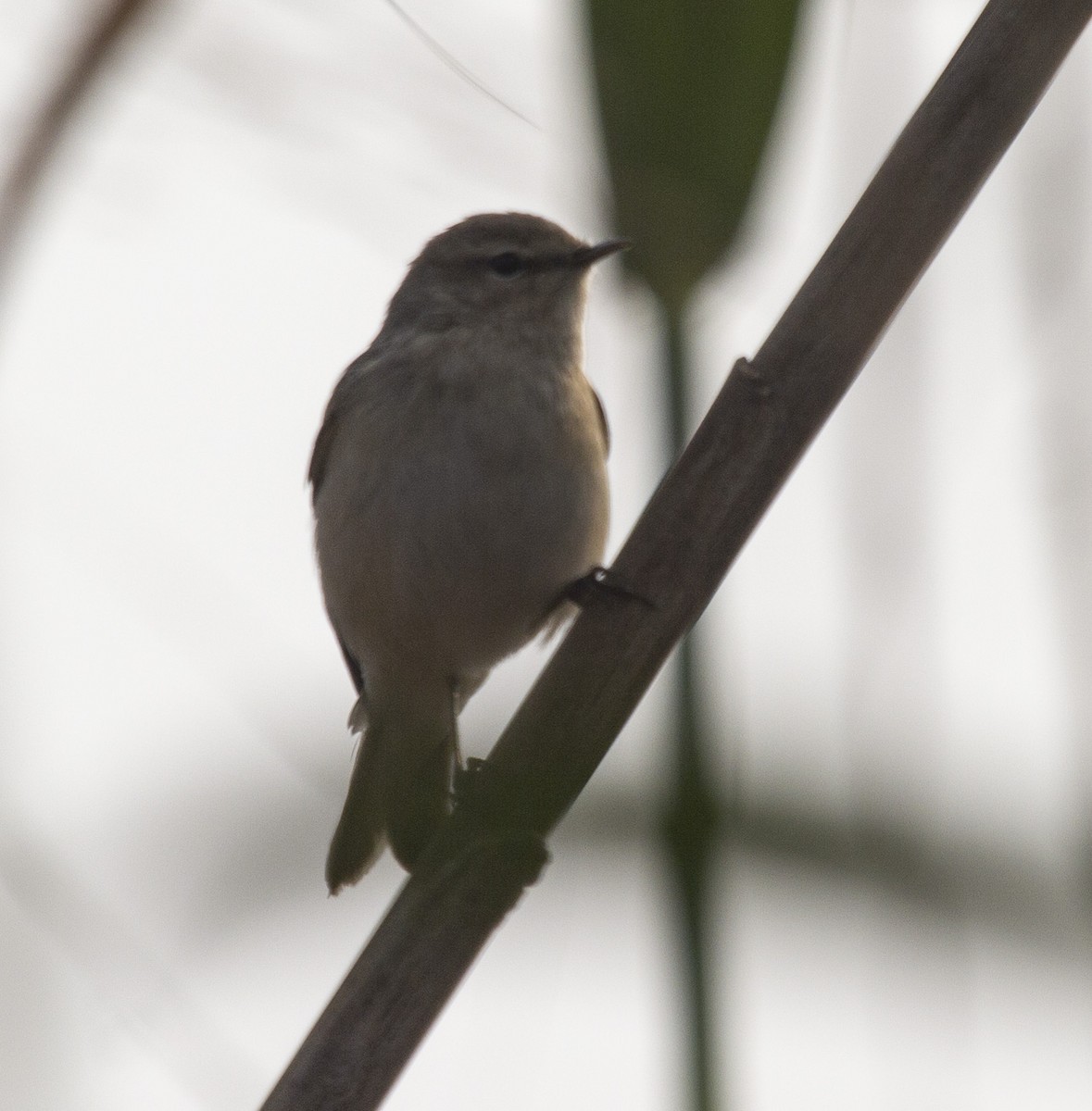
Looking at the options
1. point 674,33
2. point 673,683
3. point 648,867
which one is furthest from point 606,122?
point 648,867

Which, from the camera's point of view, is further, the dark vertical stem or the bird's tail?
→ the bird's tail

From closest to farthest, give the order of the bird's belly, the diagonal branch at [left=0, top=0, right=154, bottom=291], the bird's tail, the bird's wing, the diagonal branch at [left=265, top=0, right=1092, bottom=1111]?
the diagonal branch at [left=0, top=0, right=154, bottom=291] < the diagonal branch at [left=265, top=0, right=1092, bottom=1111] < the bird's tail < the bird's belly < the bird's wing

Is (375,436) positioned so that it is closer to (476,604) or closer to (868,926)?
(476,604)

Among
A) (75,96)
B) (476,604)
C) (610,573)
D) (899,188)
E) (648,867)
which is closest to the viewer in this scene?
(75,96)

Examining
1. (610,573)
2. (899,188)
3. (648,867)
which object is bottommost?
(648,867)

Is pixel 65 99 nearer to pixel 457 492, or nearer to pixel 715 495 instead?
pixel 715 495

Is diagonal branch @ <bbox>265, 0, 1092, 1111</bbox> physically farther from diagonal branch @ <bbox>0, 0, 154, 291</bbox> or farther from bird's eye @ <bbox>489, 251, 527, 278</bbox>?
bird's eye @ <bbox>489, 251, 527, 278</bbox>

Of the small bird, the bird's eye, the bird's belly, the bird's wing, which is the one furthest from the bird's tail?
the bird's eye

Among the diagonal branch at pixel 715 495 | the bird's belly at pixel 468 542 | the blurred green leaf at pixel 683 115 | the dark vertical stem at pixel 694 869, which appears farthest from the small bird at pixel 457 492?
the dark vertical stem at pixel 694 869

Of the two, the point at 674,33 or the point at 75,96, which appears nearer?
the point at 75,96
